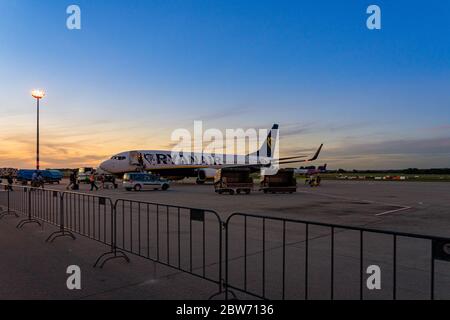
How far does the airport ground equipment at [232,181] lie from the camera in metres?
24.5

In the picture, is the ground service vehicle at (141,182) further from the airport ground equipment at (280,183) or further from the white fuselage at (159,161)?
the airport ground equipment at (280,183)

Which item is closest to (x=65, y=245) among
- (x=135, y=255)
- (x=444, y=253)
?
(x=135, y=255)

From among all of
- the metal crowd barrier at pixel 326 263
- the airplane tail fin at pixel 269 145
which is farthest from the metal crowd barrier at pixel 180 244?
the airplane tail fin at pixel 269 145

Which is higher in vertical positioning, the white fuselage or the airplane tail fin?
the airplane tail fin

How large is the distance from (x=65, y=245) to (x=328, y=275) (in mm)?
5646

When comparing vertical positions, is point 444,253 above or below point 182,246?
above

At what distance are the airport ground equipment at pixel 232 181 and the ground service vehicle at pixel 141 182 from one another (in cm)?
696

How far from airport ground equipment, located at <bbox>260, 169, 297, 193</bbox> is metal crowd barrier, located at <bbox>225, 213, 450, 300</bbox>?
1653 centimetres

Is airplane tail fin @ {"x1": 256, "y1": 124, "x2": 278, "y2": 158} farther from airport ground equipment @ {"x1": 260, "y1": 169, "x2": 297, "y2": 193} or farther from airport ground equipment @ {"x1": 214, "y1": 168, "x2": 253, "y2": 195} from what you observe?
airport ground equipment @ {"x1": 214, "y1": 168, "x2": 253, "y2": 195}

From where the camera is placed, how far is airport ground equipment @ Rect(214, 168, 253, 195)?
966 inches

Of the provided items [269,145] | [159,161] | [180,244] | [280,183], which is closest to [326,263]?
[180,244]

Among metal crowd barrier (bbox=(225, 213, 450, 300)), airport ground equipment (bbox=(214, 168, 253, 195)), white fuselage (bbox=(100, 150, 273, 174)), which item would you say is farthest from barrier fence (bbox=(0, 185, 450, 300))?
white fuselage (bbox=(100, 150, 273, 174))

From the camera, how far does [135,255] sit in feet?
22.1
